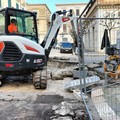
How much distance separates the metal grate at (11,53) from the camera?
7613mm

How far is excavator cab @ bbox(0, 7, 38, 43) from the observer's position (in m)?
8.16

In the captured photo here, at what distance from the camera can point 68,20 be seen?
899 centimetres

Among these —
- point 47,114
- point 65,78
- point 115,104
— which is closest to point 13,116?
point 47,114

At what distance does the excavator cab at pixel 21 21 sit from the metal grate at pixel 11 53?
60 cm

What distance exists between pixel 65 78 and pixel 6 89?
237cm

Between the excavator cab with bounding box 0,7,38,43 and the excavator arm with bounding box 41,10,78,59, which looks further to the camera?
the excavator arm with bounding box 41,10,78,59

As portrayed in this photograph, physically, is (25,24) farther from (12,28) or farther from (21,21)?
(12,28)

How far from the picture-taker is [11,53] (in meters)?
7.69

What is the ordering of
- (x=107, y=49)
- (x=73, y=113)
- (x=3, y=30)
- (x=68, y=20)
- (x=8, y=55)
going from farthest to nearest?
1. (x=68, y=20)
2. (x=3, y=30)
3. (x=8, y=55)
4. (x=107, y=49)
5. (x=73, y=113)

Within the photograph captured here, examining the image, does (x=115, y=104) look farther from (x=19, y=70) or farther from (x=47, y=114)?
(x=19, y=70)

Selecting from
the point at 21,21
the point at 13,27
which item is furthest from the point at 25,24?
the point at 13,27

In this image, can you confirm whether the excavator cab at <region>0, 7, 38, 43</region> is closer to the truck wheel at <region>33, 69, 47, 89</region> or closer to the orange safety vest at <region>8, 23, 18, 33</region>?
the orange safety vest at <region>8, 23, 18, 33</region>

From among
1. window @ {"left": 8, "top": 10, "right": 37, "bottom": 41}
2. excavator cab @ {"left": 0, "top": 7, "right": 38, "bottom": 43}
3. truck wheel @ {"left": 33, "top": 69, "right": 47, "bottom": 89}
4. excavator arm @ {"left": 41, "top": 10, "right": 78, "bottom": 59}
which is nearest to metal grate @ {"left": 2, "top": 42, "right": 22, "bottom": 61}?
excavator cab @ {"left": 0, "top": 7, "right": 38, "bottom": 43}

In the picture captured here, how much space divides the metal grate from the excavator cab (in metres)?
0.60
